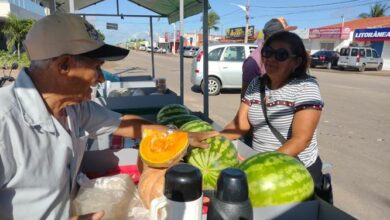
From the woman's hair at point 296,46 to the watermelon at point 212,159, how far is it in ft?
2.77

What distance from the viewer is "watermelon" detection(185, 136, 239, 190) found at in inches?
78.8

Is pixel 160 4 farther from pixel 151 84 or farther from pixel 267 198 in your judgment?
pixel 267 198

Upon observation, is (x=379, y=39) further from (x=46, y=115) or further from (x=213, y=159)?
(x=46, y=115)

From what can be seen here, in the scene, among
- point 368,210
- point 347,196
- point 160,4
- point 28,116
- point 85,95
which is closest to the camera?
point 28,116

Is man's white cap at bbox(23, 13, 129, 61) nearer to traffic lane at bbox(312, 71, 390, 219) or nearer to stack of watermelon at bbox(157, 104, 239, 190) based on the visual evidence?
stack of watermelon at bbox(157, 104, 239, 190)

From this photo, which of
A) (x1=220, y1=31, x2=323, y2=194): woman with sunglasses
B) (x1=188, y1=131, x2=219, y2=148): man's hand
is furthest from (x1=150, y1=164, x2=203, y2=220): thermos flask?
(x1=220, y1=31, x2=323, y2=194): woman with sunglasses

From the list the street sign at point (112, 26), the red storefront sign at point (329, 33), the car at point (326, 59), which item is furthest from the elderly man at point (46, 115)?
the red storefront sign at point (329, 33)

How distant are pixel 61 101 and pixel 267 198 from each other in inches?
44.8

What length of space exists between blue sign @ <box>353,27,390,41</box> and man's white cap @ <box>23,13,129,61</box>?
113 ft

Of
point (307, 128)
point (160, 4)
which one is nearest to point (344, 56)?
point (160, 4)

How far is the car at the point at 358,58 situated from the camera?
26.3 meters

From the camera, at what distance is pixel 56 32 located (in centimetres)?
158

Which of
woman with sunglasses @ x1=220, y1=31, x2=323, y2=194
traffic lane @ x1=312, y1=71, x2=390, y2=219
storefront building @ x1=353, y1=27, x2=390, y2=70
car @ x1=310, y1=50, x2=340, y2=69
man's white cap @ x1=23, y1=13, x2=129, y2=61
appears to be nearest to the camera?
man's white cap @ x1=23, y1=13, x2=129, y2=61

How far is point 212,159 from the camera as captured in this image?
2.07m
